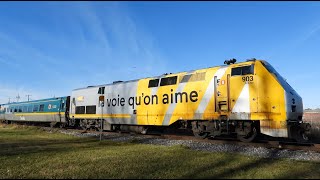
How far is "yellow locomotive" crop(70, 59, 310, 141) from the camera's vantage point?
12.9 meters

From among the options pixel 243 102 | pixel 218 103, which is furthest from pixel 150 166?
pixel 218 103

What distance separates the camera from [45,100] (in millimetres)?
34656

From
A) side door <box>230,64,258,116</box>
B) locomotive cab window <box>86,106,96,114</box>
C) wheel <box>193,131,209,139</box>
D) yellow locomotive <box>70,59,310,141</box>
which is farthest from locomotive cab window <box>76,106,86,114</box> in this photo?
side door <box>230,64,258,116</box>

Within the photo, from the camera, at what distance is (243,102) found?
14.0 meters

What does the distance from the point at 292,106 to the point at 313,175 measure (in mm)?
5847

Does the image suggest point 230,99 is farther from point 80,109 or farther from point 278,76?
point 80,109

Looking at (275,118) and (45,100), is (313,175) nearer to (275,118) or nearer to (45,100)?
(275,118)

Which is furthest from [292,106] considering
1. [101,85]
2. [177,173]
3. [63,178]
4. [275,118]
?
[101,85]

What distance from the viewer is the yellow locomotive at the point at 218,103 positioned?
508 inches

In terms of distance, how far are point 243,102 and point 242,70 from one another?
5.14ft

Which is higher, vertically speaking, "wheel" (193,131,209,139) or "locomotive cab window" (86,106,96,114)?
"locomotive cab window" (86,106,96,114)

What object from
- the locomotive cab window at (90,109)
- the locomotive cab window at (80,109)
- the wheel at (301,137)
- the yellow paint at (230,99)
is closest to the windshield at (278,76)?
the yellow paint at (230,99)

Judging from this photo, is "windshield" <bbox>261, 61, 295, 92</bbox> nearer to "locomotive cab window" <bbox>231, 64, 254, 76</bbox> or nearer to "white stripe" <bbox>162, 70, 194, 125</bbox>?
"locomotive cab window" <bbox>231, 64, 254, 76</bbox>

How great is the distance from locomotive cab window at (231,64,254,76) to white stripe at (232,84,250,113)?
0.66m
